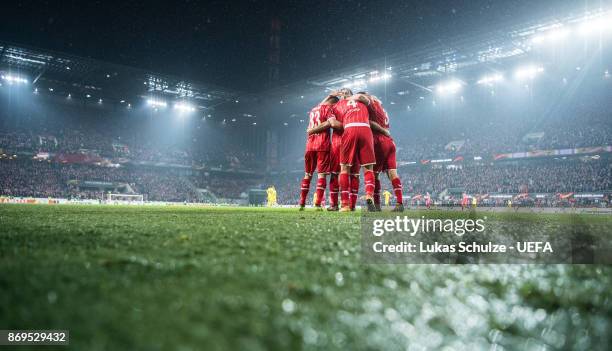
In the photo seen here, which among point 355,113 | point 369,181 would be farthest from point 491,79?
point 369,181

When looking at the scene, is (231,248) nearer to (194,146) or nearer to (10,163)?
(10,163)

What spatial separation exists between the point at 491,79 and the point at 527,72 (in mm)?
2875

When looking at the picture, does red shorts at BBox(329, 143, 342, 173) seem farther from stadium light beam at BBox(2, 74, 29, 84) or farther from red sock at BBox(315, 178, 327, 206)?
stadium light beam at BBox(2, 74, 29, 84)

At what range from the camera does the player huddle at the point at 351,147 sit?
655 centimetres

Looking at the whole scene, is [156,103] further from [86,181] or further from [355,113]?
[355,113]

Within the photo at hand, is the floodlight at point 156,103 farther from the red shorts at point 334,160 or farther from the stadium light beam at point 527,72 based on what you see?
the red shorts at point 334,160

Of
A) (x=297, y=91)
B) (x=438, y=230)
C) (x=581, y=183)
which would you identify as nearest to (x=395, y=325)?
(x=438, y=230)

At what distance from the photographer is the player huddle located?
6.55 metres

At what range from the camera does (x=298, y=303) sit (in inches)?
31.3

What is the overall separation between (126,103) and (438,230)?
46.6 meters

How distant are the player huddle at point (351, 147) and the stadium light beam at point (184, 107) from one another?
4082cm

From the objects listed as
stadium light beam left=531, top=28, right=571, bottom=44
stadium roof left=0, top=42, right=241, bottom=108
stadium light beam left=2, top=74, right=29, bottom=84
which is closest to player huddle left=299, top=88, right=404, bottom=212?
stadium light beam left=531, top=28, right=571, bottom=44

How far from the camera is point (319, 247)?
1.77 m

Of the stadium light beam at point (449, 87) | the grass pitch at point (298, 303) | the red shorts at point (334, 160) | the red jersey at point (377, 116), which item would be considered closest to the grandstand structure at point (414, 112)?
the stadium light beam at point (449, 87)
